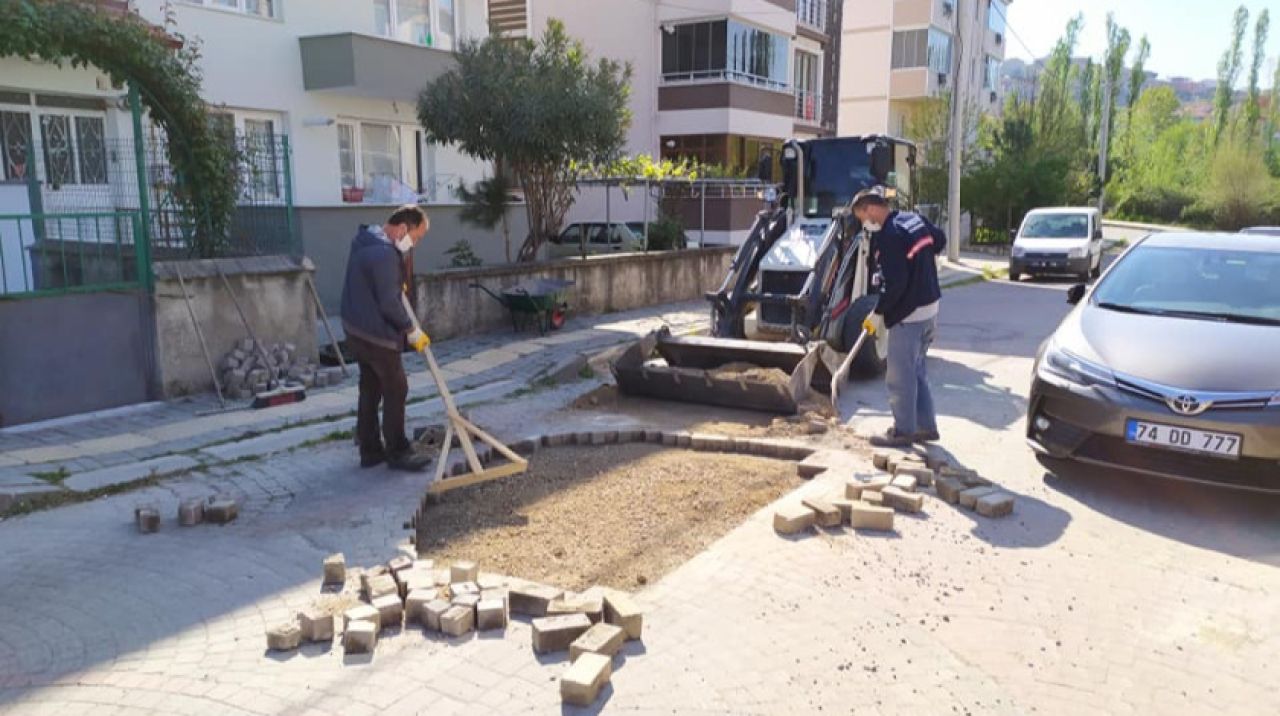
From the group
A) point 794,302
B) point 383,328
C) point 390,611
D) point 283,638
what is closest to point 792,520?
point 390,611

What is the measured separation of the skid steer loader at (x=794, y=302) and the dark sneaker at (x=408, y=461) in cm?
A: 259

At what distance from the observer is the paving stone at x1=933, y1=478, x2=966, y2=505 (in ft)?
18.7

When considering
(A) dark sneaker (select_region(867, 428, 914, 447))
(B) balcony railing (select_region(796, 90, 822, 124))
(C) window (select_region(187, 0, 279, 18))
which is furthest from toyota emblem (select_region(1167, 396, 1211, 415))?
(B) balcony railing (select_region(796, 90, 822, 124))

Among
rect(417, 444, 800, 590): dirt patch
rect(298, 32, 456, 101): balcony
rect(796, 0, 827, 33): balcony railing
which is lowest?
rect(417, 444, 800, 590): dirt patch

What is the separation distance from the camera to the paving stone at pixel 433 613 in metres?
4.05

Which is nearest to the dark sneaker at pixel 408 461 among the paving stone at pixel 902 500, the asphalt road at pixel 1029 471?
the paving stone at pixel 902 500

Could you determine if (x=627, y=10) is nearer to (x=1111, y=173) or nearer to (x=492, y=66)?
(x=492, y=66)

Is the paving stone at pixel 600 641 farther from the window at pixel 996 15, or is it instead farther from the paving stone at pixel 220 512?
the window at pixel 996 15

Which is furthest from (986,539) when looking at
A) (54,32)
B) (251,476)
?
(54,32)

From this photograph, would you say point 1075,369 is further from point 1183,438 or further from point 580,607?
point 580,607

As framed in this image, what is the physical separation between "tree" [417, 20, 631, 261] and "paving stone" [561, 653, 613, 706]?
9.39 metres

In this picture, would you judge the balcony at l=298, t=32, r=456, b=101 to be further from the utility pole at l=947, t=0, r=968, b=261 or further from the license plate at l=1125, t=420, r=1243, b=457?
the utility pole at l=947, t=0, r=968, b=261

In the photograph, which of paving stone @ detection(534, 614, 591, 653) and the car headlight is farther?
the car headlight

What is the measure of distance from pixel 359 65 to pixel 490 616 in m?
12.2
